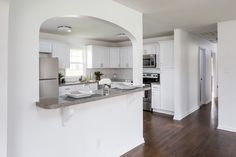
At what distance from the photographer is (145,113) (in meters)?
5.58

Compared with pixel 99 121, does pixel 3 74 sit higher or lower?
higher

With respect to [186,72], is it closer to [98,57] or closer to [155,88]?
[155,88]

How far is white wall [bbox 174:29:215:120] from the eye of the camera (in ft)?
15.7

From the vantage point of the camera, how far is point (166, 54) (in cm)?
540

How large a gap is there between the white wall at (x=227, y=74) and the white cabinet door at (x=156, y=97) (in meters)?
1.83

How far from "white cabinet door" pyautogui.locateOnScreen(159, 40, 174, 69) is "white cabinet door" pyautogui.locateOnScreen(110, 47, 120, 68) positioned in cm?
184

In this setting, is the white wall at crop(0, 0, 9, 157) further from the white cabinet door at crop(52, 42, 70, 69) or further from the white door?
the white door

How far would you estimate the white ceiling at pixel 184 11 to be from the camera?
2.79 meters

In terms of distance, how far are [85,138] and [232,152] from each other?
8.04ft

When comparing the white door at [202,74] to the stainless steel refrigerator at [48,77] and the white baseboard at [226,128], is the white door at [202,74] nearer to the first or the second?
the white baseboard at [226,128]

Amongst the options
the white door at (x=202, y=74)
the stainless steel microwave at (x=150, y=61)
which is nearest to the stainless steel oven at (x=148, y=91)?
the stainless steel microwave at (x=150, y=61)

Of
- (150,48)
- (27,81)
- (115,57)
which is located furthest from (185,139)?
(115,57)

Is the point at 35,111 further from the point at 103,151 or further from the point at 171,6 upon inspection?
the point at 171,6

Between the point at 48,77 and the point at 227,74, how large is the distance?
4040 millimetres
